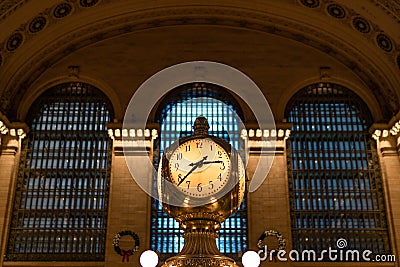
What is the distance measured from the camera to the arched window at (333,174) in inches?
591

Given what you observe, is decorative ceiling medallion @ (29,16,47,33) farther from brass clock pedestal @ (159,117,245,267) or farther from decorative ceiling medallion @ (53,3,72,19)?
brass clock pedestal @ (159,117,245,267)

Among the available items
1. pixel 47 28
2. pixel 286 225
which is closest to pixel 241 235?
pixel 286 225

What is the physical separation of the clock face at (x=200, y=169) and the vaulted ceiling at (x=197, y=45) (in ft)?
45.7

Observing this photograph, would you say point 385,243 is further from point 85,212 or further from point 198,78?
point 85,212

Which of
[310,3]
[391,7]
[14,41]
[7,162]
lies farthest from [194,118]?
[391,7]

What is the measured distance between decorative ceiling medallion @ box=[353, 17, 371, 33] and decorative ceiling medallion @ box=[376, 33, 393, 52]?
0.39 meters

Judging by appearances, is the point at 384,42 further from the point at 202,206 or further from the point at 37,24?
the point at 202,206

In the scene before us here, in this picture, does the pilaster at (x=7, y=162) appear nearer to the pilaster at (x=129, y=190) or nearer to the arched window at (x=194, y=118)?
the pilaster at (x=129, y=190)

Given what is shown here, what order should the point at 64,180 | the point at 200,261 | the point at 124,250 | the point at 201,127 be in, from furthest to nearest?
1. the point at 64,180
2. the point at 124,250
3. the point at 201,127
4. the point at 200,261

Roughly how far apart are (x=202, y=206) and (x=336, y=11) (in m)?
15.1

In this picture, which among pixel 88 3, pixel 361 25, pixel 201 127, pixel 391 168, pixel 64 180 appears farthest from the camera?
pixel 88 3

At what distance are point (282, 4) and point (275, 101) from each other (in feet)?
10.1

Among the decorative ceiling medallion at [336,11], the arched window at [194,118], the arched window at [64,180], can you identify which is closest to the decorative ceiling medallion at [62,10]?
the arched window at [64,180]

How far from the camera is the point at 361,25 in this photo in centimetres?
1599
